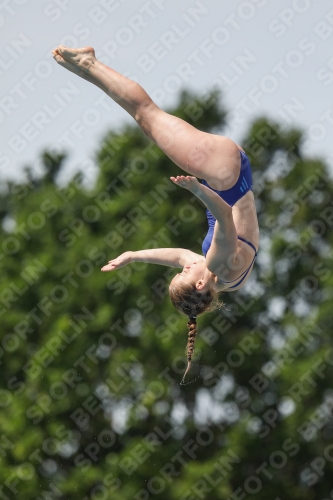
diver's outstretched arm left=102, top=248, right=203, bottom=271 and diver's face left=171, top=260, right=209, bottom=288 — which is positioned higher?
diver's face left=171, top=260, right=209, bottom=288

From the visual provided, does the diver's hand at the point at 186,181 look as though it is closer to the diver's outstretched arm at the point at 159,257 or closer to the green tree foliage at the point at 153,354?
the diver's outstretched arm at the point at 159,257

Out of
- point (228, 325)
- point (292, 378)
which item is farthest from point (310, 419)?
point (228, 325)

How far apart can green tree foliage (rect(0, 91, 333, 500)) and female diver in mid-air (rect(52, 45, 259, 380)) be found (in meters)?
9.98

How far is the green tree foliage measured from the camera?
1706cm

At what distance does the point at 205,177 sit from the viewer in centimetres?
675

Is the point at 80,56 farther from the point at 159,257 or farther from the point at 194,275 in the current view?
the point at 194,275

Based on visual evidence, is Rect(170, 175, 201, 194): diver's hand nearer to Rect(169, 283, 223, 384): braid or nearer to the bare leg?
the bare leg

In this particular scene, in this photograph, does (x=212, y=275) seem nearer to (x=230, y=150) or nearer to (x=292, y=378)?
(x=230, y=150)

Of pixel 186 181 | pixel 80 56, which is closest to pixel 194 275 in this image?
pixel 186 181

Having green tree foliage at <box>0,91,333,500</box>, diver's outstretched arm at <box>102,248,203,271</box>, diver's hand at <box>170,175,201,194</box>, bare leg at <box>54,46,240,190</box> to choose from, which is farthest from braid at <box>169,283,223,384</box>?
green tree foliage at <box>0,91,333,500</box>

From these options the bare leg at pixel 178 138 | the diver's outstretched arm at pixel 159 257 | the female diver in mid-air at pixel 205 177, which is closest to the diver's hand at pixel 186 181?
the female diver in mid-air at pixel 205 177

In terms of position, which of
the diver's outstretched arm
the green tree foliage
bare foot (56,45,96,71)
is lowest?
the green tree foliage

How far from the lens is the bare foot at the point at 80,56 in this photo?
7.09m

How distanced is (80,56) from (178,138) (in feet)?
3.58
